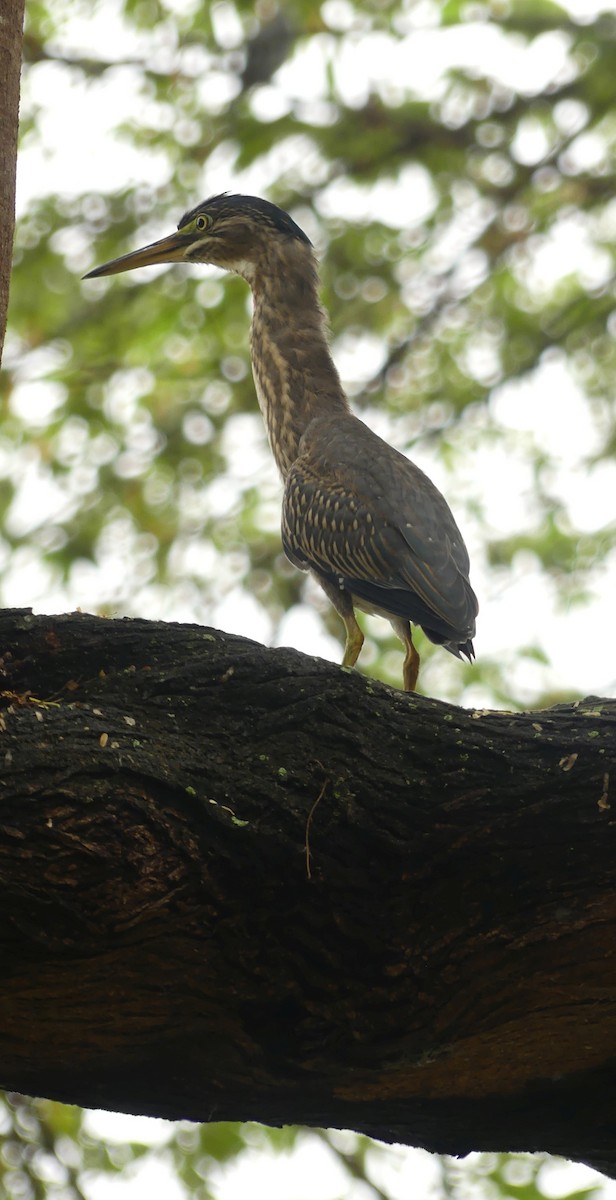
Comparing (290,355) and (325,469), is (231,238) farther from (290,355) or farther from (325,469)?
(325,469)

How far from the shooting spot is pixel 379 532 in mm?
4434

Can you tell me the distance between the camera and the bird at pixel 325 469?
14.1 feet

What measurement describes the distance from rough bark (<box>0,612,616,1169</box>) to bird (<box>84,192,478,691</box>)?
5.67 ft

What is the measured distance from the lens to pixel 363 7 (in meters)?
6.85

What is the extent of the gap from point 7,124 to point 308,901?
5.23 ft

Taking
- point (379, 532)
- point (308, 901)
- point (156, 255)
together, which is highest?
point (156, 255)

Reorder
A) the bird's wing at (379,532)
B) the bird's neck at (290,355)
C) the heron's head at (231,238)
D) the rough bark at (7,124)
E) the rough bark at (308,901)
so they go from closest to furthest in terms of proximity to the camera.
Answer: the rough bark at (308,901) < the rough bark at (7,124) < the bird's wing at (379,532) < the bird's neck at (290,355) < the heron's head at (231,238)

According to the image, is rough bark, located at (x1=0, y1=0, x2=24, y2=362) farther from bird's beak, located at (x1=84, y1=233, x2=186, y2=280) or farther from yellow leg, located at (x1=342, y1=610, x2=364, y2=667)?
bird's beak, located at (x1=84, y1=233, x2=186, y2=280)

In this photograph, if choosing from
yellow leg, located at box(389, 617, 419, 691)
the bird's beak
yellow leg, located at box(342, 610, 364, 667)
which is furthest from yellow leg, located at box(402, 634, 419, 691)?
the bird's beak

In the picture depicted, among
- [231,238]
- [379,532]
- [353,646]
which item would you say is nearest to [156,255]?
[231,238]

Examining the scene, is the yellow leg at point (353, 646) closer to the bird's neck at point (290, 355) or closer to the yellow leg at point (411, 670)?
the yellow leg at point (411, 670)

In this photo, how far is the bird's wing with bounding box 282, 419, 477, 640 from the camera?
13.9ft

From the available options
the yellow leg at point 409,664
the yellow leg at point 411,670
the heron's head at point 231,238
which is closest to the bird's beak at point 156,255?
the heron's head at point 231,238

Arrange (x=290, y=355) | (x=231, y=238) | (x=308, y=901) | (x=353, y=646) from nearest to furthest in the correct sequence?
(x=308, y=901) < (x=353, y=646) < (x=290, y=355) < (x=231, y=238)
